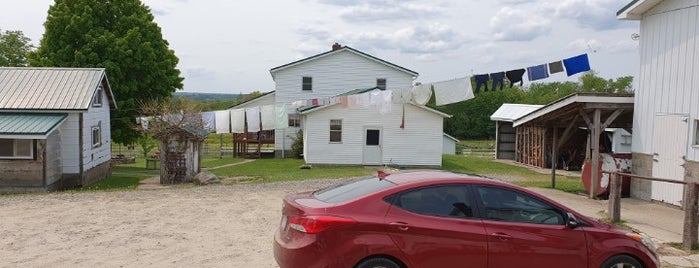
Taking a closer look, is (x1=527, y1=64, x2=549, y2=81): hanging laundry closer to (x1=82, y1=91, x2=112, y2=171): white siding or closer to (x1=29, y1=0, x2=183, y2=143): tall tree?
(x1=82, y1=91, x2=112, y2=171): white siding

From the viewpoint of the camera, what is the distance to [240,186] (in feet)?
60.5

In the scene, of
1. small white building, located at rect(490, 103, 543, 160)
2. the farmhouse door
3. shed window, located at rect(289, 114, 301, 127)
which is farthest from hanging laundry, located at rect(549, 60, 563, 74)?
shed window, located at rect(289, 114, 301, 127)

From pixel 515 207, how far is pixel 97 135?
2233 centimetres

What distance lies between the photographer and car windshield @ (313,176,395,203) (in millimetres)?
6152

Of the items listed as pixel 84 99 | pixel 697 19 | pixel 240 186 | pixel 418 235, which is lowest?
pixel 240 186

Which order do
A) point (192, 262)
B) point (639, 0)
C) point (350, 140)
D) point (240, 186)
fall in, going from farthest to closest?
point (350, 140) → point (240, 186) → point (639, 0) → point (192, 262)

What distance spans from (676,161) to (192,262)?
1186cm

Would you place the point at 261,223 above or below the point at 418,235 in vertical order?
below

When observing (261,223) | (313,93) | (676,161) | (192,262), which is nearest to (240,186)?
(261,223)

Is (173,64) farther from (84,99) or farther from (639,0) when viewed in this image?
(639,0)

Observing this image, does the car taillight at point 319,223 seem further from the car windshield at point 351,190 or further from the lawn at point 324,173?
the lawn at point 324,173

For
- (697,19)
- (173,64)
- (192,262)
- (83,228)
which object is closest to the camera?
(192,262)

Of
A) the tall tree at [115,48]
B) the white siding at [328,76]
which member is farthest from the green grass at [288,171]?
the tall tree at [115,48]

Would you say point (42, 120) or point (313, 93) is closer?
point (42, 120)
